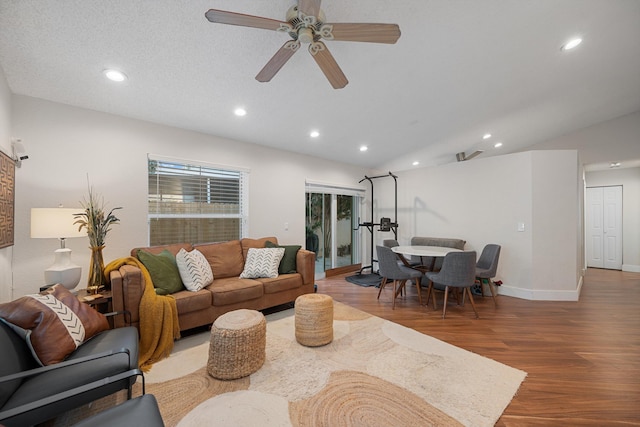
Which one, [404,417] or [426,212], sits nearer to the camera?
[404,417]

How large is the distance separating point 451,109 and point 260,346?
3912 millimetres

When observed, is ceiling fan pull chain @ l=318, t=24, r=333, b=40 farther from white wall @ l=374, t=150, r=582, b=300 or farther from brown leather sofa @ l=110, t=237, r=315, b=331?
white wall @ l=374, t=150, r=582, b=300

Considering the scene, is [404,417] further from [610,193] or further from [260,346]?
[610,193]

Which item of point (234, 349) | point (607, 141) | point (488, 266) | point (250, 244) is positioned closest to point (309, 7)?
point (234, 349)

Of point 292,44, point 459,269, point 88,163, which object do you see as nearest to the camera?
point 292,44

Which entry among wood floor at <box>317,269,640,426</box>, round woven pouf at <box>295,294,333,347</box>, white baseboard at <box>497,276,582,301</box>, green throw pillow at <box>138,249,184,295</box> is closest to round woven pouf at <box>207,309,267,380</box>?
round woven pouf at <box>295,294,333,347</box>

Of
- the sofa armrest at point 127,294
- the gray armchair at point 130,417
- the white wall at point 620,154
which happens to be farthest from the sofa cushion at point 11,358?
the white wall at point 620,154

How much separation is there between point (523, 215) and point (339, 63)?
389cm

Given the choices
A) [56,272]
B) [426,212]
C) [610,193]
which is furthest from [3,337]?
[610,193]

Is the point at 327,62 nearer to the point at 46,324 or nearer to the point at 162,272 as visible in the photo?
the point at 46,324

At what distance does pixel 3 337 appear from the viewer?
132 centimetres

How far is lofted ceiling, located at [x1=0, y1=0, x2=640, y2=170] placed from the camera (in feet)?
5.95

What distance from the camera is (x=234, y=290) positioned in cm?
287

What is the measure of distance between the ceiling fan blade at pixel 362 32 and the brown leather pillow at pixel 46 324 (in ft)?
8.14
